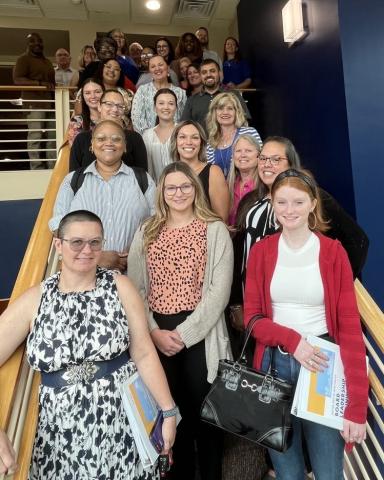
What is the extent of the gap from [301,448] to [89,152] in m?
1.97

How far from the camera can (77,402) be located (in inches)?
52.6

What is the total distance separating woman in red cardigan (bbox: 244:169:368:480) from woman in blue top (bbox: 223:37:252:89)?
14.9 feet

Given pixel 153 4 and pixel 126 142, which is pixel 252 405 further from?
pixel 153 4

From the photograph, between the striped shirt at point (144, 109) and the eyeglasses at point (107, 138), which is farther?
the striped shirt at point (144, 109)

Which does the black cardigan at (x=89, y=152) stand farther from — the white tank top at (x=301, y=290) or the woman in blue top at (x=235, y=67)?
the woman in blue top at (x=235, y=67)

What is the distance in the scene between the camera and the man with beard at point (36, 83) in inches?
188

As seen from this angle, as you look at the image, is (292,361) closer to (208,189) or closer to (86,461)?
(86,461)

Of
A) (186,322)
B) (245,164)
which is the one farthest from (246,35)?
(186,322)

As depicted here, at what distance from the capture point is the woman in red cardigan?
1.33 m

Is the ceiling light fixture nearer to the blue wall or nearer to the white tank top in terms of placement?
the blue wall

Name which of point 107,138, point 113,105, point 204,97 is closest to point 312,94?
point 204,97

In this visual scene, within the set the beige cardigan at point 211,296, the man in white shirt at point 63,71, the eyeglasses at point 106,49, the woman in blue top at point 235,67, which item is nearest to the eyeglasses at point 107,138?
the beige cardigan at point 211,296

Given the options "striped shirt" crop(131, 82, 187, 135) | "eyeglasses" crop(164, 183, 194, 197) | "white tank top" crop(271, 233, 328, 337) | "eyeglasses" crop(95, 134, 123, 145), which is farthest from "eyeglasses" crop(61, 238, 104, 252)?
"striped shirt" crop(131, 82, 187, 135)

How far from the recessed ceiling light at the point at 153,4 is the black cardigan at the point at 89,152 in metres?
5.53
